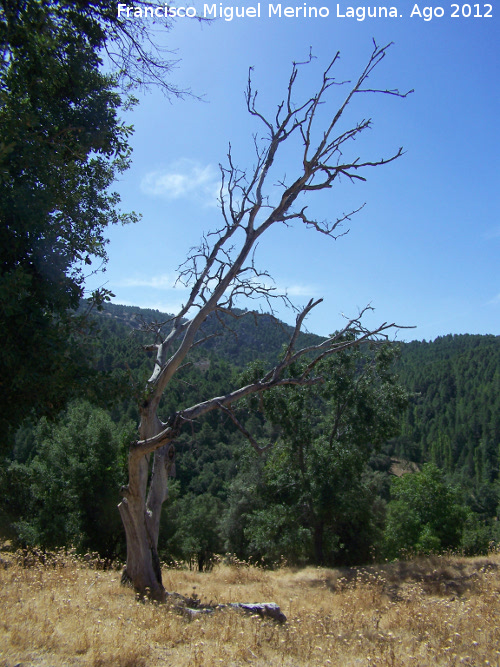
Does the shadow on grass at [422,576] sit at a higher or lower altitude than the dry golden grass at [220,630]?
lower

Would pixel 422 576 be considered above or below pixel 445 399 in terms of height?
below

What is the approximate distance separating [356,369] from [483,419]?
105m

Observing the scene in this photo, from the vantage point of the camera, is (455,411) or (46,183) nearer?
(46,183)

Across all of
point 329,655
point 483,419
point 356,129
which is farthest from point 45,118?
point 483,419

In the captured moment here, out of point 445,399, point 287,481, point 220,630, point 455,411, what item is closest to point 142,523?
point 220,630

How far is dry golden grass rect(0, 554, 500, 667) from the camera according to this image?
5328mm

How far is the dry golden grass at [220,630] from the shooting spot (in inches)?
210

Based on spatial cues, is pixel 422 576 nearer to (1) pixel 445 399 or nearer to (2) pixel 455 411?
(2) pixel 455 411

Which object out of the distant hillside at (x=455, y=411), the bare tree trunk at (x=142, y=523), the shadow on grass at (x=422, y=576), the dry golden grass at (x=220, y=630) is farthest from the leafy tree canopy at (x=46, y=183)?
the distant hillside at (x=455, y=411)

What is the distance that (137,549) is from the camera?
29.5ft

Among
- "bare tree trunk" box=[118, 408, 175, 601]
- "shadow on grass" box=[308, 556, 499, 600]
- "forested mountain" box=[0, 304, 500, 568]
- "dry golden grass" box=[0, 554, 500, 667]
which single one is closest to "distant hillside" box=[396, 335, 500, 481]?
"forested mountain" box=[0, 304, 500, 568]

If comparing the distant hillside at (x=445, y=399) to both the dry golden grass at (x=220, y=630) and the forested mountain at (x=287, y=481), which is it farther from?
the dry golden grass at (x=220, y=630)

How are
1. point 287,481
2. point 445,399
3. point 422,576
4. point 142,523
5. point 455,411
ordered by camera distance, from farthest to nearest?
point 445,399 < point 455,411 < point 287,481 < point 422,576 < point 142,523

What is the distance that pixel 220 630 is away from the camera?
21.7 ft
